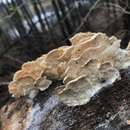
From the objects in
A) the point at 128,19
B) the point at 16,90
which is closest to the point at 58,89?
the point at 16,90

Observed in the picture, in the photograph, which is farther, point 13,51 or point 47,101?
point 13,51

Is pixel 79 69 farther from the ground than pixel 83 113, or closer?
farther from the ground

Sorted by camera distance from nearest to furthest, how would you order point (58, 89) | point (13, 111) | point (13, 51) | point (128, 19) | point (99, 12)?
1. point (58, 89)
2. point (13, 111)
3. point (128, 19)
4. point (13, 51)
5. point (99, 12)

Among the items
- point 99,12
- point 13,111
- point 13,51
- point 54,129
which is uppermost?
point 54,129

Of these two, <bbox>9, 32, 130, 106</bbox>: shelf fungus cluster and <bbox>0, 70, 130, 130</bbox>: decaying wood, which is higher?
<bbox>9, 32, 130, 106</bbox>: shelf fungus cluster

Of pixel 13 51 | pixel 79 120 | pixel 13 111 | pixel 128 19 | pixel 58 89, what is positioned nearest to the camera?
pixel 79 120

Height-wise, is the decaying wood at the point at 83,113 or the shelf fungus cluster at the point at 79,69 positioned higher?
the shelf fungus cluster at the point at 79,69

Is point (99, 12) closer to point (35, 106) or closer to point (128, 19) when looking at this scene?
point (128, 19)

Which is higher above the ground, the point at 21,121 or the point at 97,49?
the point at 97,49
